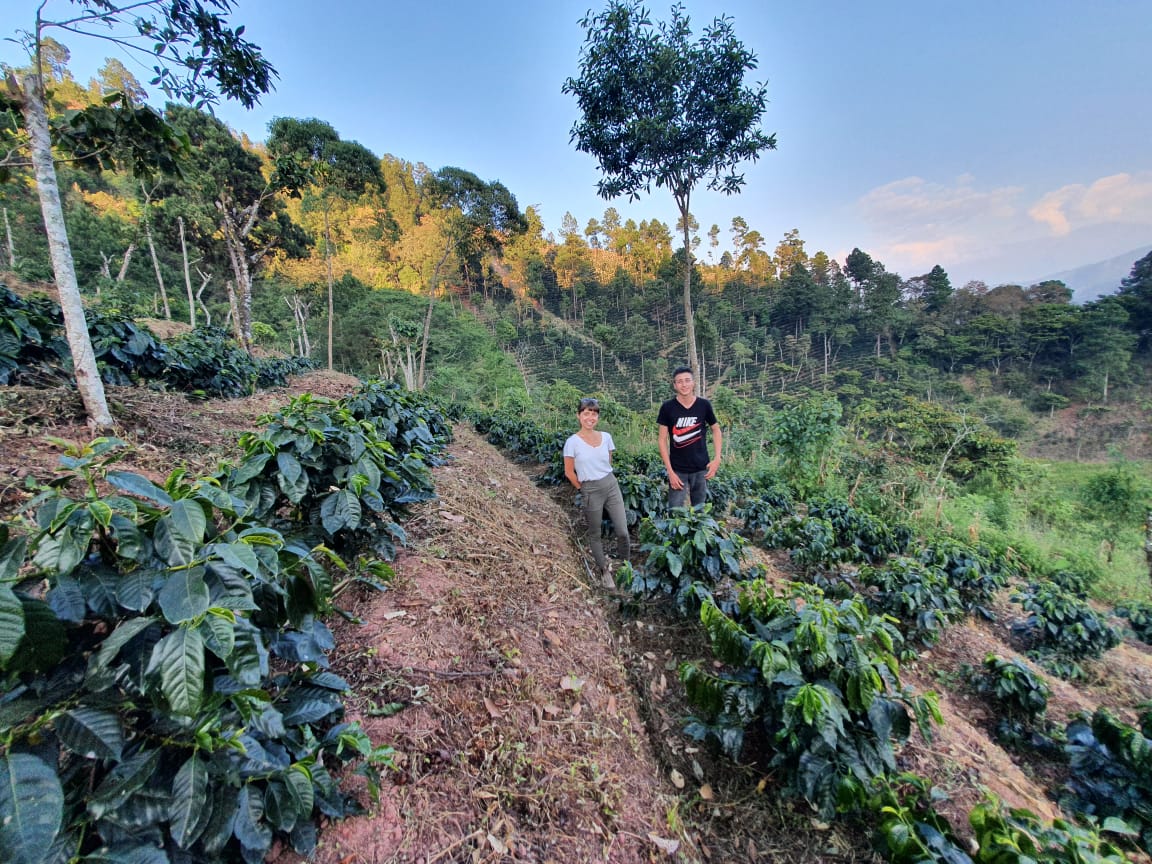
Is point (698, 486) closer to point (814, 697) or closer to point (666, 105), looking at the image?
point (814, 697)

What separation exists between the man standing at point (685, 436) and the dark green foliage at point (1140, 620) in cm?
553

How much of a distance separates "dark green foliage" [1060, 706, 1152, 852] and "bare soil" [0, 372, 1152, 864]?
151 millimetres

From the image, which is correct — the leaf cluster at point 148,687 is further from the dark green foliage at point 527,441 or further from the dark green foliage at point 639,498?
the dark green foliage at point 527,441

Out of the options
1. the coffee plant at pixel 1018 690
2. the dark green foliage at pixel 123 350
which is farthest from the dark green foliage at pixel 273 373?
the coffee plant at pixel 1018 690

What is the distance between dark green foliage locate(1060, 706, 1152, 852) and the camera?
1780 mm

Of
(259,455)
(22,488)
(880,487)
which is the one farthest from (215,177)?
(880,487)

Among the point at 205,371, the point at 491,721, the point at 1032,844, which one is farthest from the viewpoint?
the point at 205,371

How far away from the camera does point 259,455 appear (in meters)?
1.69

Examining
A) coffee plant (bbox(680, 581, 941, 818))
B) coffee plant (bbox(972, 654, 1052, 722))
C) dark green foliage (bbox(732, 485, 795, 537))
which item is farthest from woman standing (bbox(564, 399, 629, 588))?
dark green foliage (bbox(732, 485, 795, 537))

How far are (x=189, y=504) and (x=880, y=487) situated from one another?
10.4 m

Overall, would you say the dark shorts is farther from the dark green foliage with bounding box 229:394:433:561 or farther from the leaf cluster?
the leaf cluster

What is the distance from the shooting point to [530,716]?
1.82m

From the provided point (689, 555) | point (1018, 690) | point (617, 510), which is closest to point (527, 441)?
point (617, 510)

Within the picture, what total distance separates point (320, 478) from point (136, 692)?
1.16 metres
